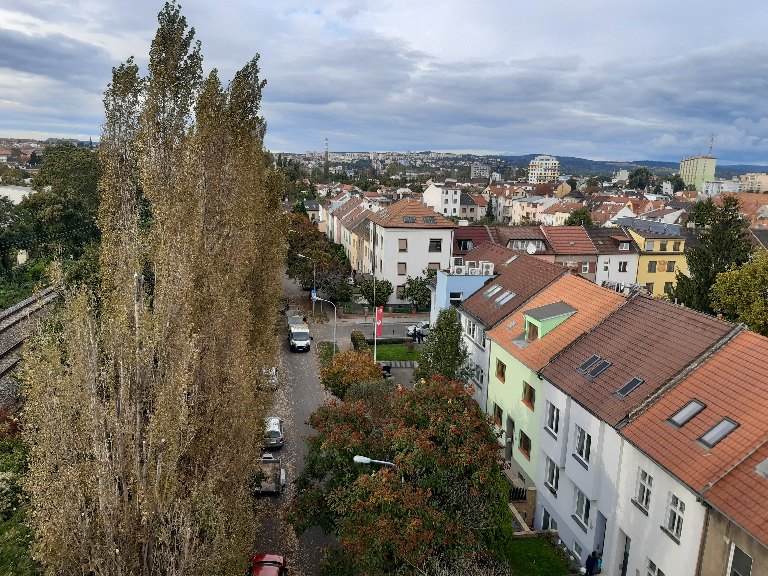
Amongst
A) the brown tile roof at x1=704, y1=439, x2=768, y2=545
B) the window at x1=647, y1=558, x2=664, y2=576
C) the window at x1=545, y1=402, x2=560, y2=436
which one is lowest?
the window at x1=647, y1=558, x2=664, y2=576

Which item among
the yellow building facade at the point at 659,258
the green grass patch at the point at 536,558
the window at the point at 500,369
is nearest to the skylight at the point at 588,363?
the window at the point at 500,369

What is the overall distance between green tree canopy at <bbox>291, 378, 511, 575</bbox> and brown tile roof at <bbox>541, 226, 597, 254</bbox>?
4076cm

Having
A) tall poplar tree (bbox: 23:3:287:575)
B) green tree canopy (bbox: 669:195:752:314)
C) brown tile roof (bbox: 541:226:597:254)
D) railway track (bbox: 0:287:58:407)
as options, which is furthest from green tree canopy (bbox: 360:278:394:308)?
tall poplar tree (bbox: 23:3:287:575)

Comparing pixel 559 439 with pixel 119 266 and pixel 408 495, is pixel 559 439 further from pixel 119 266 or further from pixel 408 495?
pixel 119 266

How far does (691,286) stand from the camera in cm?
3725

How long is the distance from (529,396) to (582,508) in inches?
200

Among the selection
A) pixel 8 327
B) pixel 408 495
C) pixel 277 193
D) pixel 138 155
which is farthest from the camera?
pixel 8 327

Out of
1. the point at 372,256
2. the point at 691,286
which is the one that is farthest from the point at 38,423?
the point at 372,256

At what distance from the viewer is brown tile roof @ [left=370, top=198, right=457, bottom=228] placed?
2098 inches

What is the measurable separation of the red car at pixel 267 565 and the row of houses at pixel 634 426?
9.88 m

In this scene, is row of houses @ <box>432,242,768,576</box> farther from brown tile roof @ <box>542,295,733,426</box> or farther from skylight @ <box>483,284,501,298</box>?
skylight @ <box>483,284,501,298</box>

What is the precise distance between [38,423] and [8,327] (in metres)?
27.7

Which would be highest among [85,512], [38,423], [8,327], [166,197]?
[166,197]

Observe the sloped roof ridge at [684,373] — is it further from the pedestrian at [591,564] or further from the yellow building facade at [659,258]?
the yellow building facade at [659,258]
